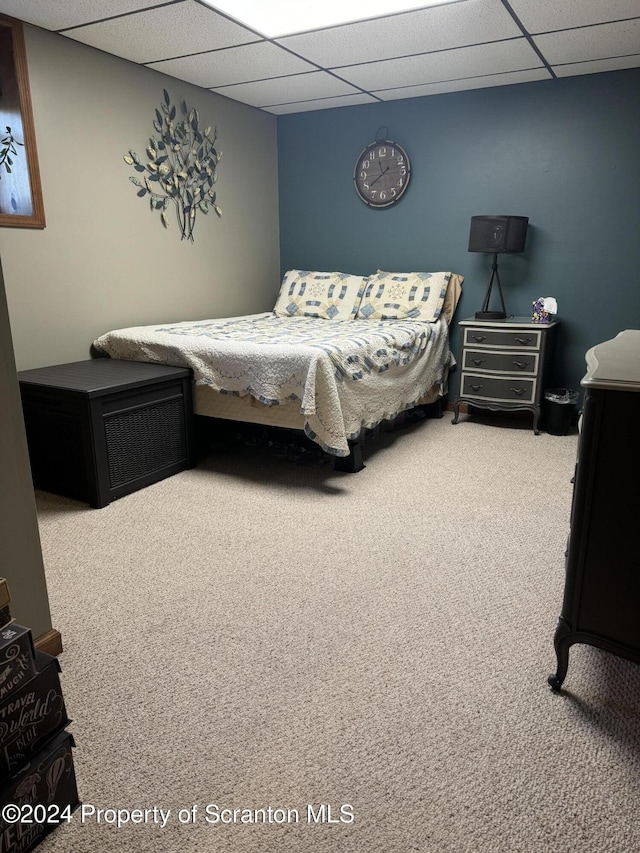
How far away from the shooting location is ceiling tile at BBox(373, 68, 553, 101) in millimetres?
3623

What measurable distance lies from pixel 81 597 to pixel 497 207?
11.9 feet

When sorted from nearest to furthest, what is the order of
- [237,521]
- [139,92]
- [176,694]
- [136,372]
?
[176,694]
[237,521]
[136,372]
[139,92]

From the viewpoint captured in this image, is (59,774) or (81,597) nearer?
Answer: (59,774)

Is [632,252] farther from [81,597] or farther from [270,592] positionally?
[81,597]

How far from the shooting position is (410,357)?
3.59 m

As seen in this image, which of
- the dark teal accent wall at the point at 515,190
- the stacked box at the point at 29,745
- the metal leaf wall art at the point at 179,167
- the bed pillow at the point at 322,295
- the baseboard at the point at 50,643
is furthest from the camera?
the bed pillow at the point at 322,295

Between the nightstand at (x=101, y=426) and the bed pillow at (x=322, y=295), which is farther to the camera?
the bed pillow at (x=322, y=295)

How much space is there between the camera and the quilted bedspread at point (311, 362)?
2.83m

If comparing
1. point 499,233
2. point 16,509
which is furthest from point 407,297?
point 16,509

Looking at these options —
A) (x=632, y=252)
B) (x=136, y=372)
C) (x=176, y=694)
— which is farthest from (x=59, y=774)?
(x=632, y=252)

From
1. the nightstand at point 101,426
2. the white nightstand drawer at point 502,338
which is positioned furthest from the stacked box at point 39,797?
the white nightstand drawer at point 502,338

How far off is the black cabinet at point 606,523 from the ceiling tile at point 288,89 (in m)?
3.11

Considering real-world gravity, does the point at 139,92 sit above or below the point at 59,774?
above

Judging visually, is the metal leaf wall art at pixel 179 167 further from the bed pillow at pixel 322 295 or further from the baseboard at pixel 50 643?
the baseboard at pixel 50 643
